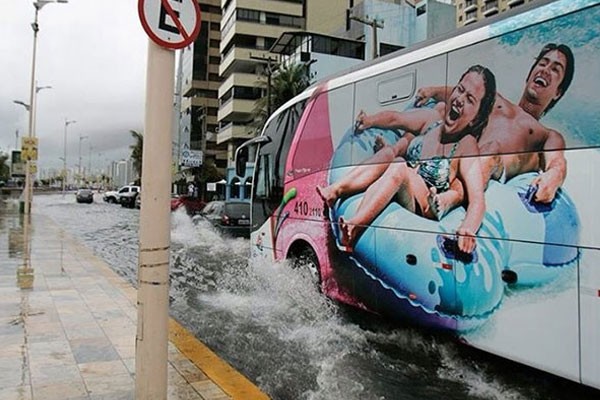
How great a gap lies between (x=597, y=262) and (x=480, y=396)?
1.67 m

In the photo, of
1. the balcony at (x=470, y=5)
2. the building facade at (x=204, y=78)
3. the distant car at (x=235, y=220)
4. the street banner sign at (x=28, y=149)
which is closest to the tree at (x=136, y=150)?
the building facade at (x=204, y=78)

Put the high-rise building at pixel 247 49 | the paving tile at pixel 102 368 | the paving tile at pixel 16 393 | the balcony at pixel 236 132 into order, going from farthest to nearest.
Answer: the high-rise building at pixel 247 49, the balcony at pixel 236 132, the paving tile at pixel 102 368, the paving tile at pixel 16 393

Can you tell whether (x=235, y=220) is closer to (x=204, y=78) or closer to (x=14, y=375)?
(x=14, y=375)

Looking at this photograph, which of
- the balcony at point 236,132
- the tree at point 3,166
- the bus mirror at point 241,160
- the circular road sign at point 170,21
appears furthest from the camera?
the tree at point 3,166

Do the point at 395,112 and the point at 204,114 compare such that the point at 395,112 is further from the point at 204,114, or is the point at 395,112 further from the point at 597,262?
the point at 204,114

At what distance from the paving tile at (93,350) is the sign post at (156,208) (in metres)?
1.73

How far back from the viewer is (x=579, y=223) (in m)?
3.82

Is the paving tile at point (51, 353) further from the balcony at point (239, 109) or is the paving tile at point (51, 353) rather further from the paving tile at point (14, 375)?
the balcony at point (239, 109)

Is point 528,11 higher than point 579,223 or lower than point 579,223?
higher

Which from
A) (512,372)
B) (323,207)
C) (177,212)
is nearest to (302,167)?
(323,207)

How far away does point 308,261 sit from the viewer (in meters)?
7.46

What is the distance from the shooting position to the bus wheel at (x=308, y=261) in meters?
7.15

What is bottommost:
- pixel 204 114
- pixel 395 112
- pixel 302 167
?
pixel 302 167

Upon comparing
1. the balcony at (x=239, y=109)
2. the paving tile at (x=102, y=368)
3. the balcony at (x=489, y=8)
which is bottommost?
the paving tile at (x=102, y=368)
